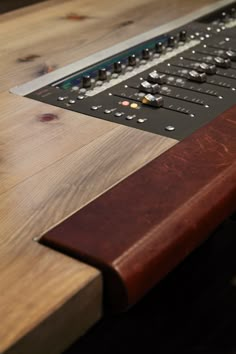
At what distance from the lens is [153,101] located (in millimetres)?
1000

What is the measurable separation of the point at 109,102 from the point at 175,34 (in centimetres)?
33

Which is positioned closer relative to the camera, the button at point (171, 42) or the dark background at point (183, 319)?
the button at point (171, 42)

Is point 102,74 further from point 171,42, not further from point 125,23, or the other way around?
point 125,23

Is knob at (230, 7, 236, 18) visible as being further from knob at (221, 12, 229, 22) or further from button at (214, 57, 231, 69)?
button at (214, 57, 231, 69)

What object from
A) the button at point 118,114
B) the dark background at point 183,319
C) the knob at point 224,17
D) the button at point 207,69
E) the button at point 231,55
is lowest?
the dark background at point 183,319

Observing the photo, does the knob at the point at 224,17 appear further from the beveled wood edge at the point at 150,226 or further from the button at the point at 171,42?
the beveled wood edge at the point at 150,226

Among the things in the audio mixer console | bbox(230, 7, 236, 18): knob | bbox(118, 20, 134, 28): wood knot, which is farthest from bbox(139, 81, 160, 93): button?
bbox(230, 7, 236, 18): knob

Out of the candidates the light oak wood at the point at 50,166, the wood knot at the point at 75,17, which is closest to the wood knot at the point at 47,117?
the light oak wood at the point at 50,166

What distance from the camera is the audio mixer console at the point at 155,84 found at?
3.22 ft

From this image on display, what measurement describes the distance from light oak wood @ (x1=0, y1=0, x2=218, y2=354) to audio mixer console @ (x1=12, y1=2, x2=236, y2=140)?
0.03 metres

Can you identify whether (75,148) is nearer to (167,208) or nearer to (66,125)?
(66,125)

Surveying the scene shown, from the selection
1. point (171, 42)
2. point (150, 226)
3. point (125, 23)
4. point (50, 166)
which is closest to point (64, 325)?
point (150, 226)

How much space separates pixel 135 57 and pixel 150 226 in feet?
1.69

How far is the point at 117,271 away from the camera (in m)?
0.66
